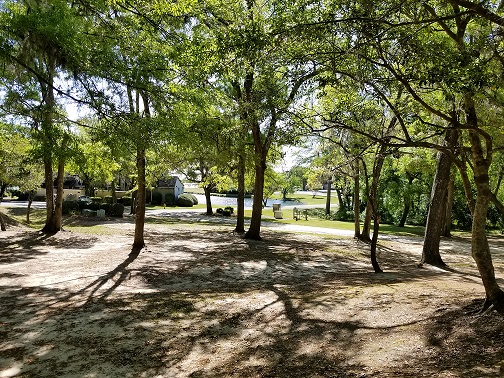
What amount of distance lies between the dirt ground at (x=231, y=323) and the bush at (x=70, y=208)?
57.3ft

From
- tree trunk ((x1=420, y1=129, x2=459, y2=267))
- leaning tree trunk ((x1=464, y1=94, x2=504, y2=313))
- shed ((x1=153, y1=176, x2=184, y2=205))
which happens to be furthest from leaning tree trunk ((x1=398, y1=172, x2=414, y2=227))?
leaning tree trunk ((x1=464, y1=94, x2=504, y2=313))

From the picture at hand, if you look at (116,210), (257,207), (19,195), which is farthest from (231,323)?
(19,195)

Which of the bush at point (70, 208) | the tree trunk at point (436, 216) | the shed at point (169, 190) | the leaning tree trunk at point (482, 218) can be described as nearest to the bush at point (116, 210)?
the bush at point (70, 208)

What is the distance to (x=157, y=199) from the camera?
49.5 metres

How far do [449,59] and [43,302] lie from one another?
7.57m

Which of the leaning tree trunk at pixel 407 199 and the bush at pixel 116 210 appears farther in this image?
the leaning tree trunk at pixel 407 199

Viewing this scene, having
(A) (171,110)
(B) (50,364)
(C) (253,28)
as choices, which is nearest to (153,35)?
(A) (171,110)

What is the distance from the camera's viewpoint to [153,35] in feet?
36.3

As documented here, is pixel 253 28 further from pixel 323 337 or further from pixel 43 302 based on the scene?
A: pixel 43 302

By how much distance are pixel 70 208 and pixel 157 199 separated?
20.8 m

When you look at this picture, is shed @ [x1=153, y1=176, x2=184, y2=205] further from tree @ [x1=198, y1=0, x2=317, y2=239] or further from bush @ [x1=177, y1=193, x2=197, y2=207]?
tree @ [x1=198, y1=0, x2=317, y2=239]

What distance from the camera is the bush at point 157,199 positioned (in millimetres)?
49406

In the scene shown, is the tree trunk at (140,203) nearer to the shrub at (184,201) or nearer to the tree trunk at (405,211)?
the tree trunk at (405,211)

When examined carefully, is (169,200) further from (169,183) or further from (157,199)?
(169,183)
